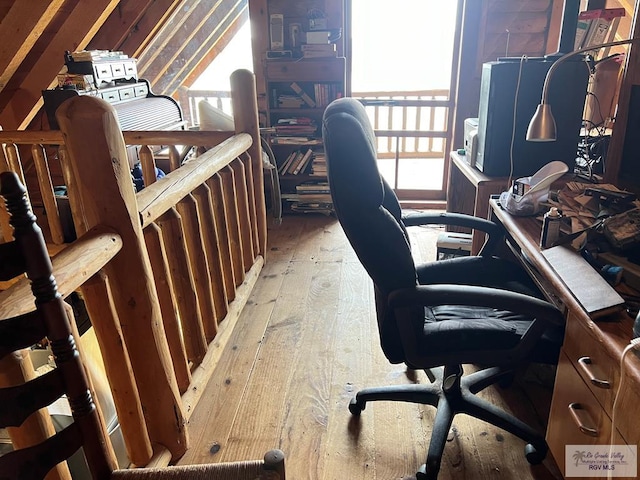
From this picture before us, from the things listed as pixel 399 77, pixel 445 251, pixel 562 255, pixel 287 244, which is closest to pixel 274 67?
pixel 287 244

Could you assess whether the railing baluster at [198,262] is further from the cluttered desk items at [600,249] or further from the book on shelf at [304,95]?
the book on shelf at [304,95]

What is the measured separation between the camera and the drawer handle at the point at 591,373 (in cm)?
104

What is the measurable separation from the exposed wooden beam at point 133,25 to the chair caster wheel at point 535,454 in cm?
361

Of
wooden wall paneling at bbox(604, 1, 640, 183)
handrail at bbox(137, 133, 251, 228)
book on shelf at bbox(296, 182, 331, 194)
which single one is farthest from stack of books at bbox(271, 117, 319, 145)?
wooden wall paneling at bbox(604, 1, 640, 183)

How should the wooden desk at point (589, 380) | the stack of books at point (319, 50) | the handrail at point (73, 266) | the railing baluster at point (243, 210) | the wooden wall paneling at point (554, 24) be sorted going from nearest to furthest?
the handrail at point (73, 266) → the wooden desk at point (589, 380) → the railing baluster at point (243, 210) → the wooden wall paneling at point (554, 24) → the stack of books at point (319, 50)

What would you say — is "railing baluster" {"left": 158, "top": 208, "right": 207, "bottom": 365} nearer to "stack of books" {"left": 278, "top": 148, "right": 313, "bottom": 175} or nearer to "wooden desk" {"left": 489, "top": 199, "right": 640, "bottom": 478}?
"wooden desk" {"left": 489, "top": 199, "right": 640, "bottom": 478}

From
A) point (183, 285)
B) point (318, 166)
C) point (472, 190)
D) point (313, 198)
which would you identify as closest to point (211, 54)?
point (318, 166)

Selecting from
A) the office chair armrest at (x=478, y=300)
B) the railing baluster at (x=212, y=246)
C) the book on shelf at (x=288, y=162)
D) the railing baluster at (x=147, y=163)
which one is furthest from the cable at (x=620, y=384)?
the book on shelf at (x=288, y=162)

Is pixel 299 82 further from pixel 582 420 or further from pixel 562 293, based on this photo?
pixel 582 420

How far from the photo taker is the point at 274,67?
347cm

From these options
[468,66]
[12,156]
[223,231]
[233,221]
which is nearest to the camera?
[223,231]

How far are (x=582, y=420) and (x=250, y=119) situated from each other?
6.40 feet

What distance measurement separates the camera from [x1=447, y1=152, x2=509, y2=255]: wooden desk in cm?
204

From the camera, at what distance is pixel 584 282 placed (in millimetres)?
1172
